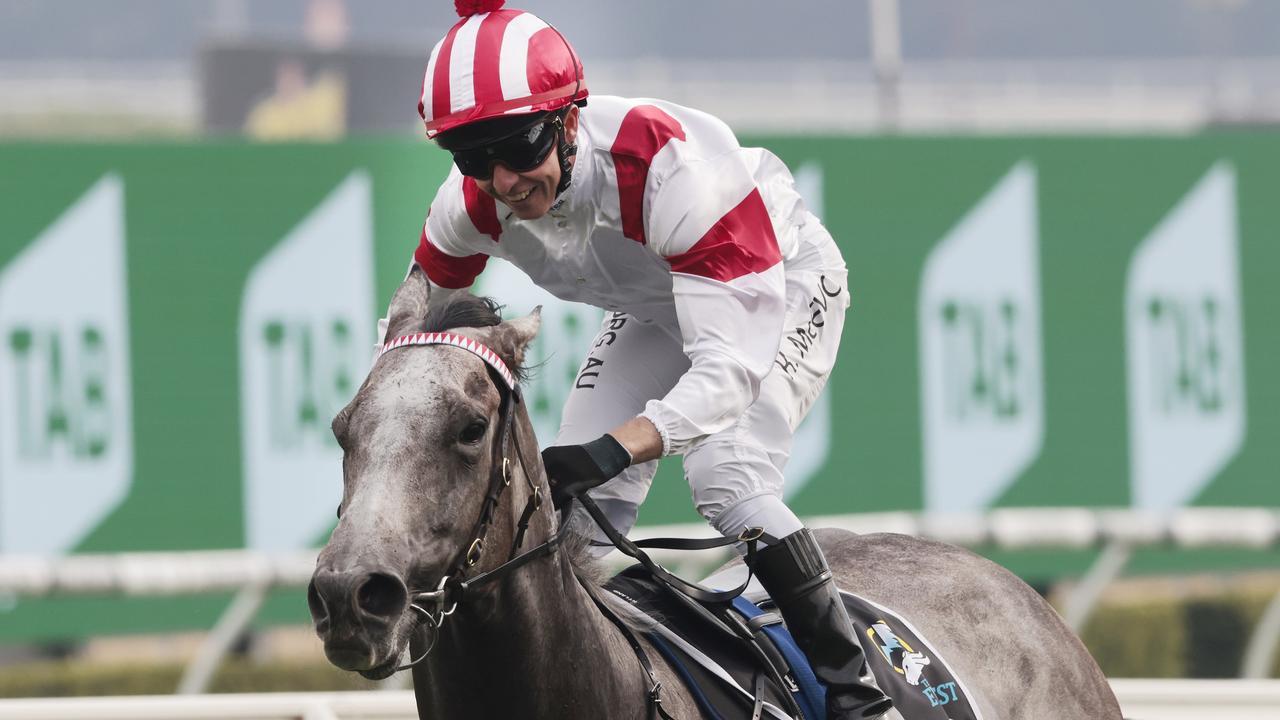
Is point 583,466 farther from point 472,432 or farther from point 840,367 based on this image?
point 840,367

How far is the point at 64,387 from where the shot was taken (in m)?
7.20

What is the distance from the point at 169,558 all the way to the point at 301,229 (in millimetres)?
2504

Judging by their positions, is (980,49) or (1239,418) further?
(980,49)

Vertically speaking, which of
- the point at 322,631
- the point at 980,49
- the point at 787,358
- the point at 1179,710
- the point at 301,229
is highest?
the point at 980,49

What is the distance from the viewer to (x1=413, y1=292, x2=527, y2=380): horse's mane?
2.10m

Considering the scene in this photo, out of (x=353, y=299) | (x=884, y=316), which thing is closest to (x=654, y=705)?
(x=353, y=299)

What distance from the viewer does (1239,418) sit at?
326 inches

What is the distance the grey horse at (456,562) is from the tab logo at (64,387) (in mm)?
5242

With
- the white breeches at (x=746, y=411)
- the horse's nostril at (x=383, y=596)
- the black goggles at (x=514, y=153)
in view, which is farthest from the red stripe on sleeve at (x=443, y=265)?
the horse's nostril at (x=383, y=596)

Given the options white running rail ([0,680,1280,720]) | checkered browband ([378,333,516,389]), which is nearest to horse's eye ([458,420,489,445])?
checkered browband ([378,333,516,389])

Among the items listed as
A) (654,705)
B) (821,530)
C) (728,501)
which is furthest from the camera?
(821,530)

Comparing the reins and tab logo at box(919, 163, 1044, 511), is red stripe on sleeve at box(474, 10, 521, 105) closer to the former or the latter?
the reins

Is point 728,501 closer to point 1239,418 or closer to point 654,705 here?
point 654,705

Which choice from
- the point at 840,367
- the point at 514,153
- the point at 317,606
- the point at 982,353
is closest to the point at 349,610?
the point at 317,606
